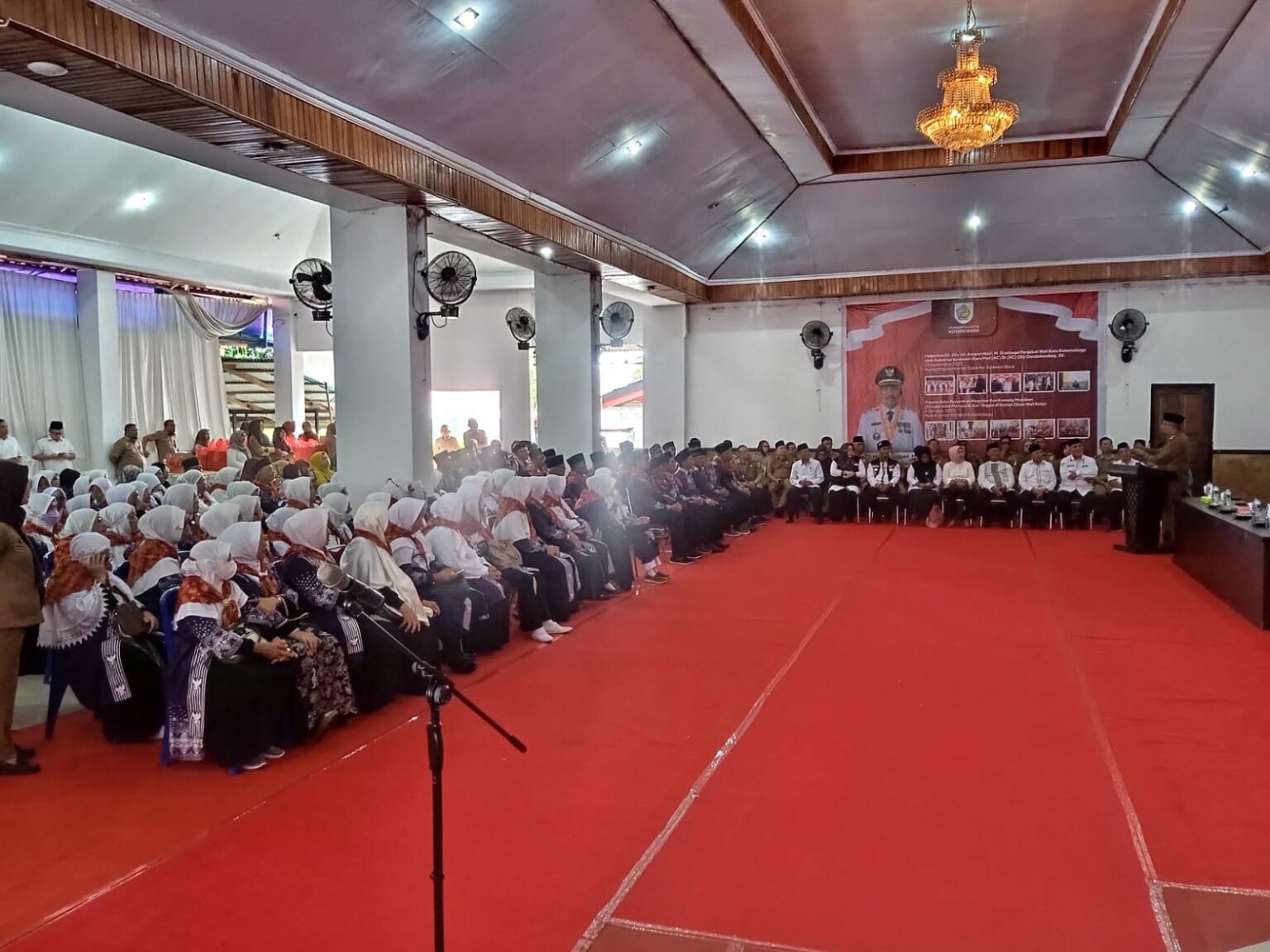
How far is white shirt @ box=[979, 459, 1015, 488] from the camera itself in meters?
11.1

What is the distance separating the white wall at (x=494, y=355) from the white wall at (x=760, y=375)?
104 inches

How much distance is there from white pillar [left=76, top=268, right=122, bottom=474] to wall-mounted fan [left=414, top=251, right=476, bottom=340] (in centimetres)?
563

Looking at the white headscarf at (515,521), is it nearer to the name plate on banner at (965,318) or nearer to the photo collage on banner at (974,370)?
the photo collage on banner at (974,370)

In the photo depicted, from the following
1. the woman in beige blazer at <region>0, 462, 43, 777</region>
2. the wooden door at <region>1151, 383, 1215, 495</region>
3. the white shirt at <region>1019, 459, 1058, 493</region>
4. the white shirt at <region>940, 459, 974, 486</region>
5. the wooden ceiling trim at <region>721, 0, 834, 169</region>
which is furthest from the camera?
the wooden door at <region>1151, 383, 1215, 495</region>

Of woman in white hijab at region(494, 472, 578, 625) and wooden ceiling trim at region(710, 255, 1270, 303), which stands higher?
wooden ceiling trim at region(710, 255, 1270, 303)

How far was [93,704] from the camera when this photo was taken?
3.83 m

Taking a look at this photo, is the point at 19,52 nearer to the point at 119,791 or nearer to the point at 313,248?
the point at 119,791

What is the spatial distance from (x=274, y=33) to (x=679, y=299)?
8.53 meters

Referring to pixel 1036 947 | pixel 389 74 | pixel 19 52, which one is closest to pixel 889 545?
pixel 389 74

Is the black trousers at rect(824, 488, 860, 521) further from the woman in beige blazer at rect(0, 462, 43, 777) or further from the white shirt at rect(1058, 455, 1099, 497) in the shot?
the woman in beige blazer at rect(0, 462, 43, 777)

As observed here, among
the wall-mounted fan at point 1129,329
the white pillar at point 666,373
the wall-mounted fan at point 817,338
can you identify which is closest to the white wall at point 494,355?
the white pillar at point 666,373

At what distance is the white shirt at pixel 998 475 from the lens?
437 inches

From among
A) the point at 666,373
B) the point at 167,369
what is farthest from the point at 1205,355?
the point at 167,369

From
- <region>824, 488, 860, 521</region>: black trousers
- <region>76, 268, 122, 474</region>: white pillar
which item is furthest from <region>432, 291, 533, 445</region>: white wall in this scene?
<region>824, 488, 860, 521</region>: black trousers
